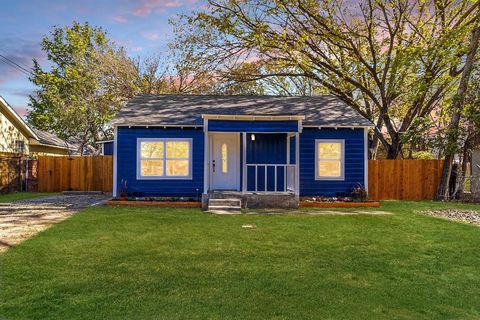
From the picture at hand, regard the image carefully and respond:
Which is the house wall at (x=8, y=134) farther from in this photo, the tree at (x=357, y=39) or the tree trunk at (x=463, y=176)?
the tree trunk at (x=463, y=176)

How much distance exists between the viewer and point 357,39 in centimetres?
2103

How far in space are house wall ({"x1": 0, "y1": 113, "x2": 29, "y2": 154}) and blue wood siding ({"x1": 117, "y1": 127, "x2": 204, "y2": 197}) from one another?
373 inches

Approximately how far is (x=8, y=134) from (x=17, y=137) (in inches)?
46.2

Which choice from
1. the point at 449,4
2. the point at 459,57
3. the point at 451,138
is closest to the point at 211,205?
the point at 451,138

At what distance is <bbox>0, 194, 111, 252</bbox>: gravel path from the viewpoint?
7812mm

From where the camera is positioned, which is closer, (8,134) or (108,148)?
(8,134)

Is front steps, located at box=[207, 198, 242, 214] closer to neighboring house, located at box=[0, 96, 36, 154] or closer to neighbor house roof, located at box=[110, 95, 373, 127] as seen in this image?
neighbor house roof, located at box=[110, 95, 373, 127]

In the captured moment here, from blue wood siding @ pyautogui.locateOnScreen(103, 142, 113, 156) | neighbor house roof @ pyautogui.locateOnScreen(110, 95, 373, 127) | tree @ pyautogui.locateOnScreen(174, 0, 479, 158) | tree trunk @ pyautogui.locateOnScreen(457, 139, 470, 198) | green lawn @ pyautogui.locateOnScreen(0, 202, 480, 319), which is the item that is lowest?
green lawn @ pyautogui.locateOnScreen(0, 202, 480, 319)

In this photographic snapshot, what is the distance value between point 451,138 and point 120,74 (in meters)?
21.3

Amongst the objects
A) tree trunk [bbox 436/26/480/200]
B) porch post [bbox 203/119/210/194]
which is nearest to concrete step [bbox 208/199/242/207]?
porch post [bbox 203/119/210/194]

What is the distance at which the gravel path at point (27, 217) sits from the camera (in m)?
7.81

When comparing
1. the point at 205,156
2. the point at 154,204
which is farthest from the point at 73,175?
the point at 205,156

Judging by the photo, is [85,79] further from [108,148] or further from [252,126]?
[252,126]

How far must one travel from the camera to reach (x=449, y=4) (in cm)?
1938
